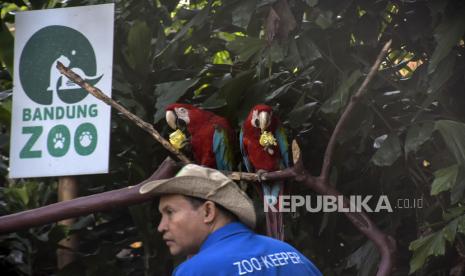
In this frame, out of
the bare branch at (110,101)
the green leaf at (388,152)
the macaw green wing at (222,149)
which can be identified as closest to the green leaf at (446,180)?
the green leaf at (388,152)

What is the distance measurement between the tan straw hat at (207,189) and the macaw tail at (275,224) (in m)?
1.22

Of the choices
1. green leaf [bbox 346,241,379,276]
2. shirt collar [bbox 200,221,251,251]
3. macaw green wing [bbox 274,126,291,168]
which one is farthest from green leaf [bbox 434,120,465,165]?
shirt collar [bbox 200,221,251,251]

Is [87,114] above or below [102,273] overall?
above

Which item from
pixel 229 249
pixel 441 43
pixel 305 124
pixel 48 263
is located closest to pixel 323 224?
pixel 305 124

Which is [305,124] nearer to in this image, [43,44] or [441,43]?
[441,43]

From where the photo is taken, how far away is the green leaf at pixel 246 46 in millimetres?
3719

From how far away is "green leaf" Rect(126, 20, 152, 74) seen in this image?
4.25 m

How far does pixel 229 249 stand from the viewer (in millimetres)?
2129

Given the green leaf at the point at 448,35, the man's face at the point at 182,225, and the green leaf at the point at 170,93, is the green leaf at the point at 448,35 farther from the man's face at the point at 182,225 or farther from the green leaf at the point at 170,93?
the man's face at the point at 182,225

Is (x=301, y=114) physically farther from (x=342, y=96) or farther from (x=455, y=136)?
(x=455, y=136)

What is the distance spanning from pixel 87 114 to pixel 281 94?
94 centimetres

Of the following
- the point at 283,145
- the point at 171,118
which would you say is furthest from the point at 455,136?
the point at 171,118

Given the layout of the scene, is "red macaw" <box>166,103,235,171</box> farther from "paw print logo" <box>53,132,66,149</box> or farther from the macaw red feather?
"paw print logo" <box>53,132,66,149</box>

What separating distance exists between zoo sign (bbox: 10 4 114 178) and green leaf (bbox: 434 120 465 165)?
1.32m
